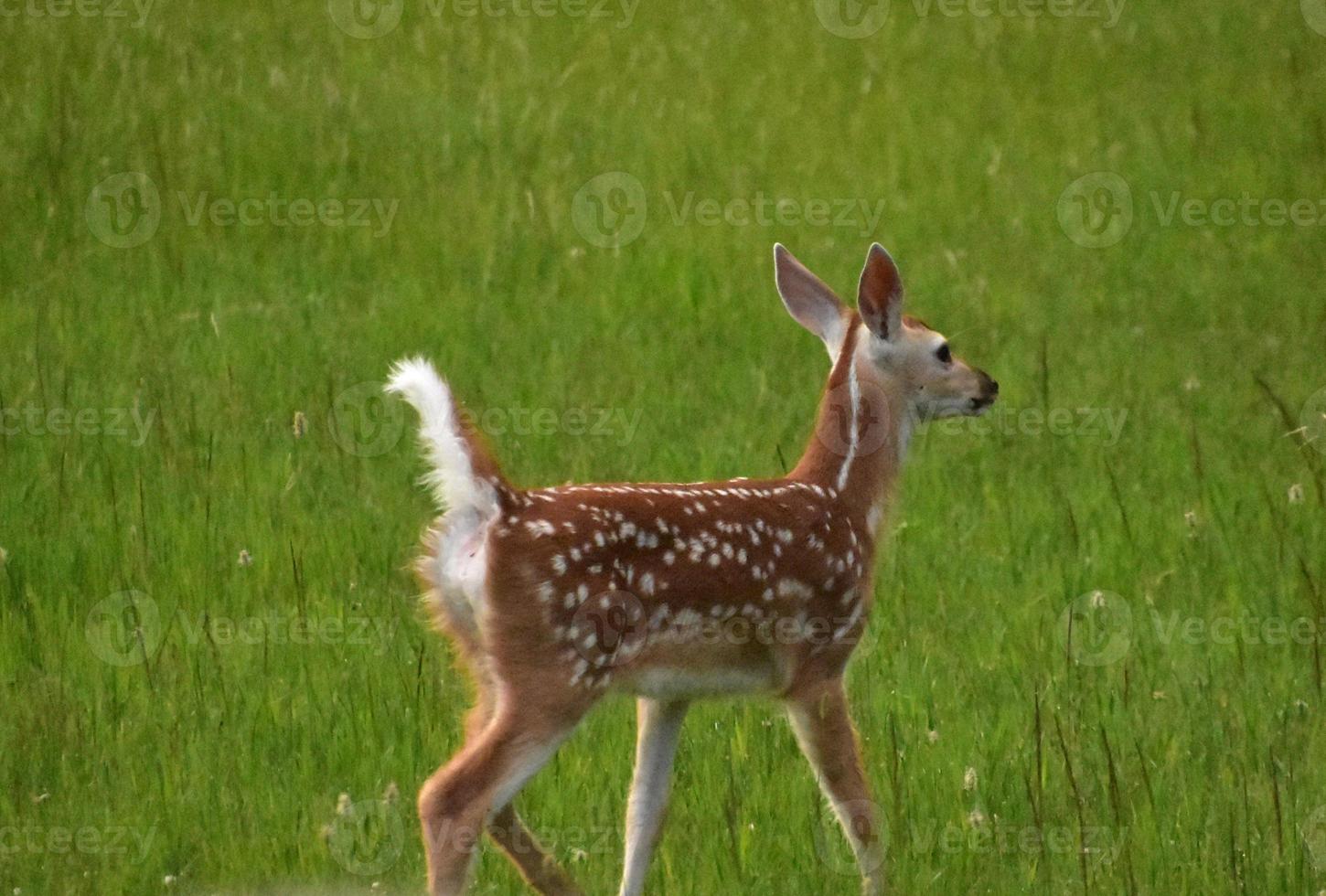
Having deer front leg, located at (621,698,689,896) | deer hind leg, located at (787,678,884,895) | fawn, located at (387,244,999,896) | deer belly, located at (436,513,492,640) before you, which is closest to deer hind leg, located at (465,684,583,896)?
fawn, located at (387,244,999,896)

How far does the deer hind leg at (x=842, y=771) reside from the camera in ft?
18.8

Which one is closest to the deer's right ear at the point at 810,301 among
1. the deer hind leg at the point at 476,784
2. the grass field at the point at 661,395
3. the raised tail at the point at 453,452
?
the grass field at the point at 661,395

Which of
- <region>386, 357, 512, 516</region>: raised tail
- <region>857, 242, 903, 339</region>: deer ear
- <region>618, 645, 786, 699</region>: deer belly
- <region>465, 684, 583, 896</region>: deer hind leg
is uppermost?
<region>857, 242, 903, 339</region>: deer ear

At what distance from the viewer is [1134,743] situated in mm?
6531

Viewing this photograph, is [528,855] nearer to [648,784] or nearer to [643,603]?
[648,784]

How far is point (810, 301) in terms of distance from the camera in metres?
6.89

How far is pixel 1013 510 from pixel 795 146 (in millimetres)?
4544

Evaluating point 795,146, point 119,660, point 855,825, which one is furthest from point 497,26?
point 855,825

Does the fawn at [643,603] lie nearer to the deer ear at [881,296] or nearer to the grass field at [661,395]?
the deer ear at [881,296]

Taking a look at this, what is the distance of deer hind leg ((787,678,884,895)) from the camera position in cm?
572

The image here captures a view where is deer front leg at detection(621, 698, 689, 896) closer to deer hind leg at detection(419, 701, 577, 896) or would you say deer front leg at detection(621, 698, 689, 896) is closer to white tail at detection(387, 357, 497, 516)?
deer hind leg at detection(419, 701, 577, 896)

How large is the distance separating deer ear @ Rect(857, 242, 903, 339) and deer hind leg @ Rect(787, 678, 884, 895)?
1285 millimetres

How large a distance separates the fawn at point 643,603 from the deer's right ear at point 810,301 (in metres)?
0.31

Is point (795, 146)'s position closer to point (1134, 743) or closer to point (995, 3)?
point (995, 3)
